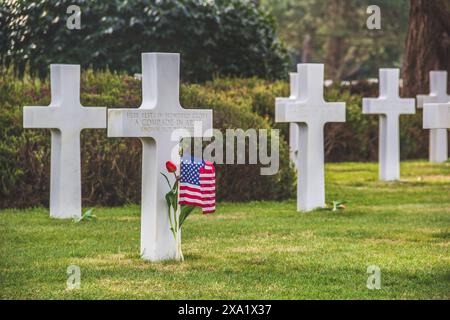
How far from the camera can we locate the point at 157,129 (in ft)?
32.6

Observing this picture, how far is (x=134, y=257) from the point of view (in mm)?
10305

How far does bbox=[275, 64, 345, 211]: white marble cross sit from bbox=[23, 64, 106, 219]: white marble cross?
2369 mm

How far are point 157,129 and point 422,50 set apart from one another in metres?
13.1

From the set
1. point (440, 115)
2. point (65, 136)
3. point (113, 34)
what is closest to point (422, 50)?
point (113, 34)

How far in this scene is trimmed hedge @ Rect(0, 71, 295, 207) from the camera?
1388cm

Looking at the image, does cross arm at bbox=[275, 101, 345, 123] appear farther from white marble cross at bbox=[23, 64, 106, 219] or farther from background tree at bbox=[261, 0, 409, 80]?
background tree at bbox=[261, 0, 409, 80]

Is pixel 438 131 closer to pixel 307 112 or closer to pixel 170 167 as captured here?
pixel 307 112

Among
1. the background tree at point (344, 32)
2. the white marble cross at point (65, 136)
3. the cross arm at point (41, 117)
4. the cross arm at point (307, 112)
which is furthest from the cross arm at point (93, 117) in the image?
the background tree at point (344, 32)

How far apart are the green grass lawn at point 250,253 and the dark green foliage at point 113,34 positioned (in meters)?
5.86

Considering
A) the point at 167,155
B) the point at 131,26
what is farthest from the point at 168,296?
the point at 131,26

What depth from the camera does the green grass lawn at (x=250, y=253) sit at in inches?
347

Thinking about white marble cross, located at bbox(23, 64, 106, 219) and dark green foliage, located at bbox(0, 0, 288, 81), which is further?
dark green foliage, located at bbox(0, 0, 288, 81)
